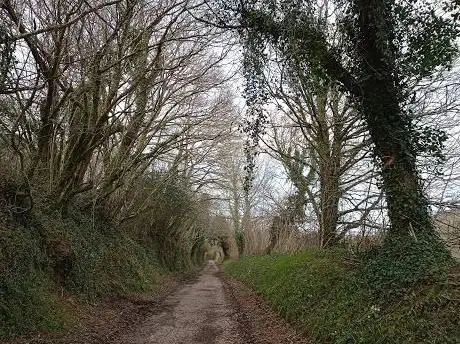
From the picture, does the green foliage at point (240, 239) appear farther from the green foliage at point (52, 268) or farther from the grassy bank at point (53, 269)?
the grassy bank at point (53, 269)

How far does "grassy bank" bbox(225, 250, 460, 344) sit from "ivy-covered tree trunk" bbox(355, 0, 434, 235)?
1.36 metres

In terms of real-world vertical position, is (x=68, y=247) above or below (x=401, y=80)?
below

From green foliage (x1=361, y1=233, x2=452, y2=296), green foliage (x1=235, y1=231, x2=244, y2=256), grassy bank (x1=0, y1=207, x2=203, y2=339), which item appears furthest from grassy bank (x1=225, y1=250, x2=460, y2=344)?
green foliage (x1=235, y1=231, x2=244, y2=256)

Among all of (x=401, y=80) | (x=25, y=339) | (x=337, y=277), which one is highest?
(x=401, y=80)

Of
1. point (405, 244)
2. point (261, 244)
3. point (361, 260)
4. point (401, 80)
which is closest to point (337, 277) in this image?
Answer: point (361, 260)

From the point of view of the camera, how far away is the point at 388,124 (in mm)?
8648

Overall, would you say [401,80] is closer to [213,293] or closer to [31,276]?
[31,276]

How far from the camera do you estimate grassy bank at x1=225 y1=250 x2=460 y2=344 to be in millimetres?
5617

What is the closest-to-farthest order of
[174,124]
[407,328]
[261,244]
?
1. [407,328]
2. [174,124]
3. [261,244]

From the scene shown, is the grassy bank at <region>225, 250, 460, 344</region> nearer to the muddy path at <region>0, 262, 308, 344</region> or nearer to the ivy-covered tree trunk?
the muddy path at <region>0, 262, 308, 344</region>

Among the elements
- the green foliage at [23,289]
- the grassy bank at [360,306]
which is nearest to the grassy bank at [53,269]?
the green foliage at [23,289]

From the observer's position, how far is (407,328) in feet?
18.9

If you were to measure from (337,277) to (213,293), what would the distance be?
9.24m

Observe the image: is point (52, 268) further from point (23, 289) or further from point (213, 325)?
point (213, 325)
